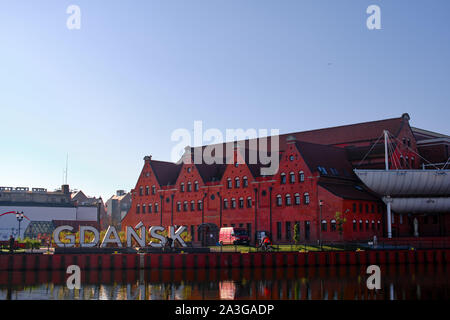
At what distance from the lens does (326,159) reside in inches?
3376

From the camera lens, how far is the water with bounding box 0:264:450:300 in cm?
4078

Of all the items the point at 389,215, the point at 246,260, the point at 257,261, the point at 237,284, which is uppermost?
the point at 389,215

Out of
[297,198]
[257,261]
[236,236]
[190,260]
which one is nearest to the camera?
[190,260]

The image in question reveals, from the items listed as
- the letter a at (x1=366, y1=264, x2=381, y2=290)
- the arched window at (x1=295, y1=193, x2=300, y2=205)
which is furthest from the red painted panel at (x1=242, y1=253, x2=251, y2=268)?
the arched window at (x1=295, y1=193, x2=300, y2=205)

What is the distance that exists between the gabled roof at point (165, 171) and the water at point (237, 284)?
46.9 meters

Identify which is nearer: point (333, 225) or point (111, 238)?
point (111, 238)

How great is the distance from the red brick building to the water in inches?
763

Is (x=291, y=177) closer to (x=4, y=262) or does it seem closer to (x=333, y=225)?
(x=333, y=225)

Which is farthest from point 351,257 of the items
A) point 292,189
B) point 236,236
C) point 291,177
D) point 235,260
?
point 291,177

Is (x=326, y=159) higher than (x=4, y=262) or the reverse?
higher

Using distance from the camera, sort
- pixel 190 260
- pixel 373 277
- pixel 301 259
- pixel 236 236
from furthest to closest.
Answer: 1. pixel 236 236
2. pixel 301 259
3. pixel 190 260
4. pixel 373 277

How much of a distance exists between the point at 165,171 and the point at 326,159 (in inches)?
1286
